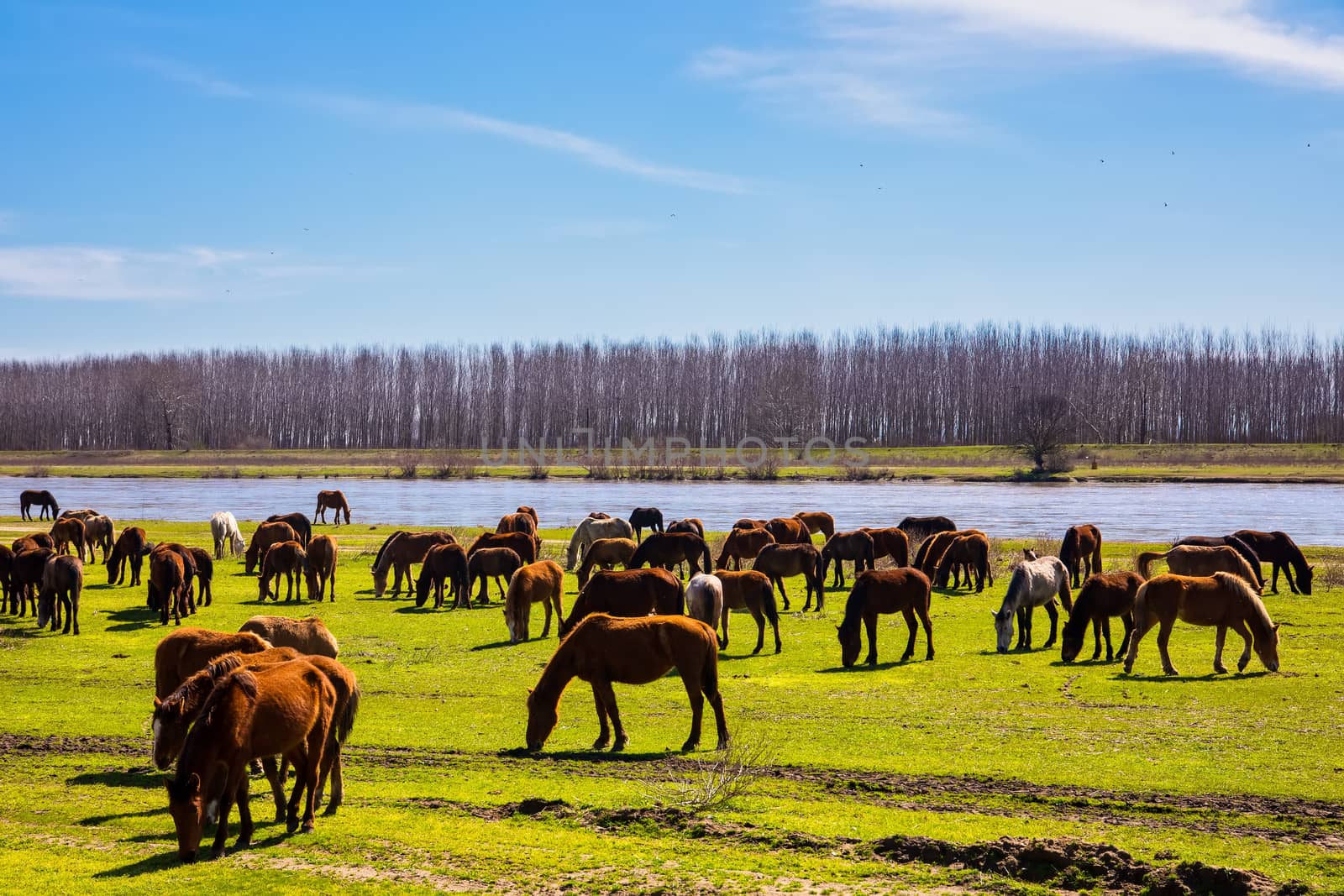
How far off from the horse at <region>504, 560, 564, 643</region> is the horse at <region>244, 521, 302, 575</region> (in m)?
10.7

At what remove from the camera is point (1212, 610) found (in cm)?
1487

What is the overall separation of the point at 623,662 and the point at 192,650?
13.7ft

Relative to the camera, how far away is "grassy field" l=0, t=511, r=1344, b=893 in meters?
7.65

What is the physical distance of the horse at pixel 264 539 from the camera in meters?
26.6

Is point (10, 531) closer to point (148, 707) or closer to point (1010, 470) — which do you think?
point (148, 707)

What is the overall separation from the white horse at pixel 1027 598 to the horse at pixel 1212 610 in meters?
1.80

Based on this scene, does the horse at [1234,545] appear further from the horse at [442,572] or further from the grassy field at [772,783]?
the horse at [442,572]

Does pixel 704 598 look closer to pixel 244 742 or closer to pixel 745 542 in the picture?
pixel 244 742

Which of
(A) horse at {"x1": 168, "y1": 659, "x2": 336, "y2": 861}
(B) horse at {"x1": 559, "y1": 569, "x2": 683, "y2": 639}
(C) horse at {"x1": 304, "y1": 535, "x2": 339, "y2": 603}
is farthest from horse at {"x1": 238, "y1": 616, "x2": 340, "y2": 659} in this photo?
(C) horse at {"x1": 304, "y1": 535, "x2": 339, "y2": 603}

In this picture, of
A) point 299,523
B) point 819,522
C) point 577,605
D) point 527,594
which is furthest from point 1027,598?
point 299,523

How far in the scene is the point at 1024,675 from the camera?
14922mm

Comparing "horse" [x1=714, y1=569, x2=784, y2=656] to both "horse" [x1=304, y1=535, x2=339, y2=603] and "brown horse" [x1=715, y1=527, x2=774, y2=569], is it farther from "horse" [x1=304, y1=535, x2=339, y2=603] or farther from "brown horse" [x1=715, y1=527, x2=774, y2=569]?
"horse" [x1=304, y1=535, x2=339, y2=603]

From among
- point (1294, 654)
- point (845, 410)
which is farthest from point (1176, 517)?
point (845, 410)

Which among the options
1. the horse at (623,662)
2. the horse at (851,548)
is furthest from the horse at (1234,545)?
the horse at (623,662)
